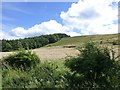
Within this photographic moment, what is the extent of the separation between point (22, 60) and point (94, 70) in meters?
4.11

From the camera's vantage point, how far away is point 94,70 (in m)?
7.47

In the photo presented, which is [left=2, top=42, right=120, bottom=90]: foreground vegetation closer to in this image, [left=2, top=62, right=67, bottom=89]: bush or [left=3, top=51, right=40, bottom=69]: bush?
[left=2, top=62, right=67, bottom=89]: bush

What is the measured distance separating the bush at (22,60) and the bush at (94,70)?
138 inches

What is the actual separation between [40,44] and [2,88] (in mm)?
13003

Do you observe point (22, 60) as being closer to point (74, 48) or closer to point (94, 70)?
point (74, 48)

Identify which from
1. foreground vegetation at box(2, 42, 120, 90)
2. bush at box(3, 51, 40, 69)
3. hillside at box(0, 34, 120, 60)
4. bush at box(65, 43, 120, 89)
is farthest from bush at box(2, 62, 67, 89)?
bush at box(3, 51, 40, 69)

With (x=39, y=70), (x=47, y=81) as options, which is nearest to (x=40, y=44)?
(x=39, y=70)

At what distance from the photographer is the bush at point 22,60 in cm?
1099

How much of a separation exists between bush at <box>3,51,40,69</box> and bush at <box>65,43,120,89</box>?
351cm

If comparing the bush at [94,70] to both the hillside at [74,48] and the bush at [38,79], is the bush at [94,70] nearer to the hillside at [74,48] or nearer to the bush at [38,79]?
the bush at [38,79]

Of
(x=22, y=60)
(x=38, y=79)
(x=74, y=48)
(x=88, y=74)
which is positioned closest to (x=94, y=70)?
(x=88, y=74)

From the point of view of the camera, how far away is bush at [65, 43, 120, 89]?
736cm

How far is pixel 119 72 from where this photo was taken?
7.32 metres

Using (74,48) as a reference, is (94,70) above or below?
below
